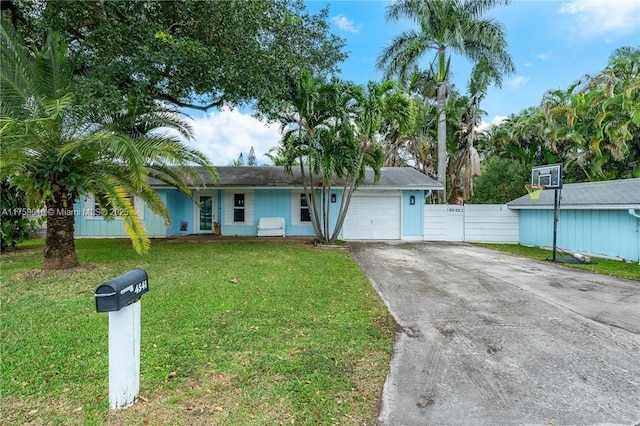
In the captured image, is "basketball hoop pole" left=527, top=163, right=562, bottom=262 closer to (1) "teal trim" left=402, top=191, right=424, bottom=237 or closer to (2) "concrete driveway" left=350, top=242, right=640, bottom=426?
(2) "concrete driveway" left=350, top=242, right=640, bottom=426

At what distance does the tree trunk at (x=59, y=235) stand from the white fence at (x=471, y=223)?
12.0 m

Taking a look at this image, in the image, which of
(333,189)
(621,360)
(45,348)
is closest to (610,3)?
(333,189)

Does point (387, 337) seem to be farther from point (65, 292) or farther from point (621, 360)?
point (65, 292)

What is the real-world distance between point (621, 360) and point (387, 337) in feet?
7.73

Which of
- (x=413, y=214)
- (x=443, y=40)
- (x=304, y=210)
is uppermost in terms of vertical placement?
(x=443, y=40)

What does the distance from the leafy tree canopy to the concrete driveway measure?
6314 mm

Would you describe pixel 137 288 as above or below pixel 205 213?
below

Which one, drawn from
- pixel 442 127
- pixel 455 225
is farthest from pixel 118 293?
pixel 442 127

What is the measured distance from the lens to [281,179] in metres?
14.5

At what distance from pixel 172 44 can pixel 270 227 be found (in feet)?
26.4

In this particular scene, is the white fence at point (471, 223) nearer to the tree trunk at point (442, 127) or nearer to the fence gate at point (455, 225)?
the fence gate at point (455, 225)

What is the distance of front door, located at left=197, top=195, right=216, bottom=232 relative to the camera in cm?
1476

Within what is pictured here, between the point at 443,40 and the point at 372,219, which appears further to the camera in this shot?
the point at 443,40

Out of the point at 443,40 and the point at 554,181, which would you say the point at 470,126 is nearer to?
the point at 443,40
